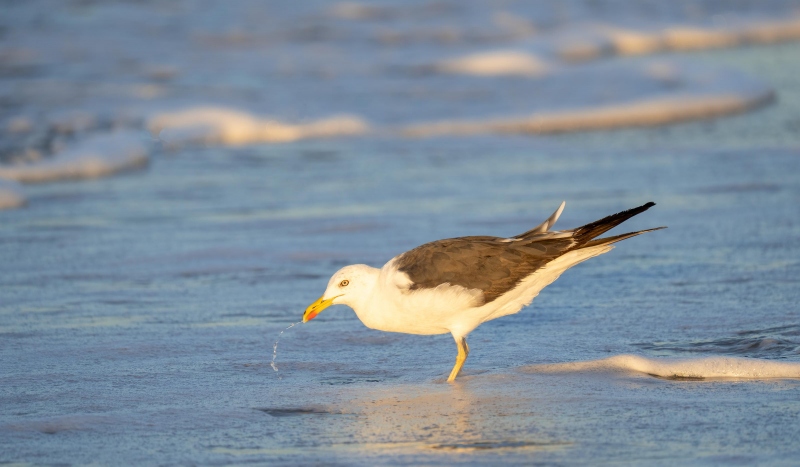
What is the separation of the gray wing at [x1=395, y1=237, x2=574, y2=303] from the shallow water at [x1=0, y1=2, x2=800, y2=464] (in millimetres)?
422

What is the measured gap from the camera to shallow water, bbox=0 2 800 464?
4.34m

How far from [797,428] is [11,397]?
324 cm

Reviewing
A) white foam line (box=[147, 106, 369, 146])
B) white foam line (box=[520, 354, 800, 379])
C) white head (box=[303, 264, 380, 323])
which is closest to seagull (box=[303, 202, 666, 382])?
white head (box=[303, 264, 380, 323])

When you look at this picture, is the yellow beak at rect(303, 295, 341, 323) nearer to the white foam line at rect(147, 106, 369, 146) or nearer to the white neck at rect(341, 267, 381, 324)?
the white neck at rect(341, 267, 381, 324)

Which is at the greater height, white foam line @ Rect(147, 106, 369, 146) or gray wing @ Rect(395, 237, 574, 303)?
white foam line @ Rect(147, 106, 369, 146)

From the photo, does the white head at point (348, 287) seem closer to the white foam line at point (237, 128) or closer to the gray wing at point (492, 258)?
the gray wing at point (492, 258)

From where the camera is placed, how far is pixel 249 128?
1259 centimetres

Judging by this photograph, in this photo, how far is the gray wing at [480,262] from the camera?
529 centimetres

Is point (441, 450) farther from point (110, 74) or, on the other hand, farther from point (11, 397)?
Answer: point (110, 74)

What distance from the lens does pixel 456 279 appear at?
208 inches

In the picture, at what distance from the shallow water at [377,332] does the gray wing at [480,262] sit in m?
0.42

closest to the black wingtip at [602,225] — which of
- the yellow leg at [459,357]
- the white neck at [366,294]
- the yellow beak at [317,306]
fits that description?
the yellow leg at [459,357]

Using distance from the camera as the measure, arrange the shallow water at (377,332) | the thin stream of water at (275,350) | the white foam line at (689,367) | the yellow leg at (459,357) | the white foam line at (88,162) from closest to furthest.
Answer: the shallow water at (377,332) → the white foam line at (689,367) → the yellow leg at (459,357) → the thin stream of water at (275,350) → the white foam line at (88,162)

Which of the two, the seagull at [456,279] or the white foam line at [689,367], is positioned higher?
the seagull at [456,279]
